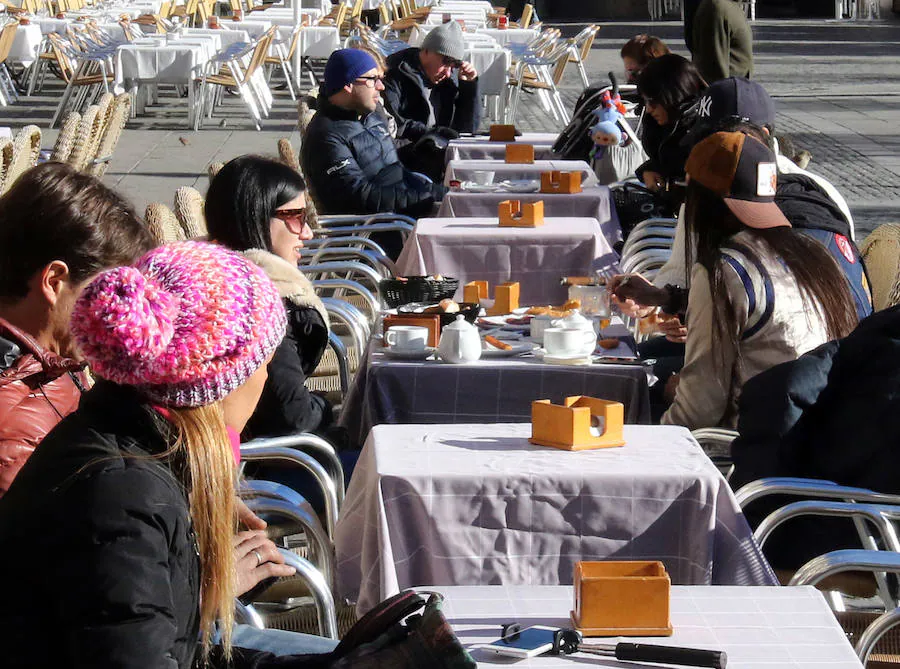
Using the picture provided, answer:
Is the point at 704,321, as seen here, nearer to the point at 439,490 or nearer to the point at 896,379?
the point at 896,379

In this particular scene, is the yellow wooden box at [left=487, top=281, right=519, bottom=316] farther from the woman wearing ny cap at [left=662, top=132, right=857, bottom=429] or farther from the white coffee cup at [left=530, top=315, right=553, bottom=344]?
the woman wearing ny cap at [left=662, top=132, right=857, bottom=429]

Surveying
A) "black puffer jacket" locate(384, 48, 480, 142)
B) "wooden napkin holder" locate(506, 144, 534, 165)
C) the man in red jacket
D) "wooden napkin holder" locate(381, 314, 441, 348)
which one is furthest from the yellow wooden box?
"black puffer jacket" locate(384, 48, 480, 142)

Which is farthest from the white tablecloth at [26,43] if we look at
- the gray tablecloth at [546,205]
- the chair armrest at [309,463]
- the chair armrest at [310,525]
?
the chair armrest at [310,525]

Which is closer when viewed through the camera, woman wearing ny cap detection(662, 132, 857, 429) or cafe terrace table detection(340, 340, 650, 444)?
woman wearing ny cap detection(662, 132, 857, 429)

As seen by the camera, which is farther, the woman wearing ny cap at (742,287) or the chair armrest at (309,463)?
the woman wearing ny cap at (742,287)

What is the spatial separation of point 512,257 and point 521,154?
2.38 metres

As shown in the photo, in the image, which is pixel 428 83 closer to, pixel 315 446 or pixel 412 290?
pixel 412 290

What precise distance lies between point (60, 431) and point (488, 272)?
13.8 ft

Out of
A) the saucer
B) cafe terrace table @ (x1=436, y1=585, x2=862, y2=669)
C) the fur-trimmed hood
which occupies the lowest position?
the saucer

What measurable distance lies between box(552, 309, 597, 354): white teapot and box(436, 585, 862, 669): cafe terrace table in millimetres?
1708

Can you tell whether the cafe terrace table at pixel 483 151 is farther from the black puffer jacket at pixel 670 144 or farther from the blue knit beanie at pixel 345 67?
the blue knit beanie at pixel 345 67

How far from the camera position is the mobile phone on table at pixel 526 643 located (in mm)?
2149

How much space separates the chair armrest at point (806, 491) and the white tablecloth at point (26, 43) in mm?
15047

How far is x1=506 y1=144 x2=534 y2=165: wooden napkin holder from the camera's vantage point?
8156mm
